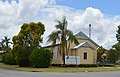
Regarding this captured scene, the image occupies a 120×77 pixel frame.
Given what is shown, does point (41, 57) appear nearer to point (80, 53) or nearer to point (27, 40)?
point (27, 40)

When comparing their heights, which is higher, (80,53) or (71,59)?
(80,53)

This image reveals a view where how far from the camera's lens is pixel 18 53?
49.2 meters

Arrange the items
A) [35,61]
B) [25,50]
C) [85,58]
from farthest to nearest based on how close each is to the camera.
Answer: [85,58] → [25,50] → [35,61]

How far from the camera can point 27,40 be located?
163ft

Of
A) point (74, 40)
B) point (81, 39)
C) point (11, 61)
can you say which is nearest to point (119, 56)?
point (81, 39)

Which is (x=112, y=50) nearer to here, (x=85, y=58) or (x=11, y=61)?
(x=85, y=58)

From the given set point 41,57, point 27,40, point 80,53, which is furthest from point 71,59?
point 27,40

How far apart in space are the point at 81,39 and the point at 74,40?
4462 millimetres

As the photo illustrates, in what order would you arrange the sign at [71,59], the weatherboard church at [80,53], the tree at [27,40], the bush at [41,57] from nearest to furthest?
the bush at [41,57]
the tree at [27,40]
the sign at [71,59]
the weatherboard church at [80,53]

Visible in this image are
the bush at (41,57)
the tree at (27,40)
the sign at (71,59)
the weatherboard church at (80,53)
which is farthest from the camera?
the weatherboard church at (80,53)

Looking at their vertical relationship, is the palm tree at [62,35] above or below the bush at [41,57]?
above

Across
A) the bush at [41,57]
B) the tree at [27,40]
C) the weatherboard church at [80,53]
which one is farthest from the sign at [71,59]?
the tree at [27,40]

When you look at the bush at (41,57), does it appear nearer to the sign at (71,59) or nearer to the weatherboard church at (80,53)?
the sign at (71,59)

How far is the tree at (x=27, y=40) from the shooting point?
4897cm
